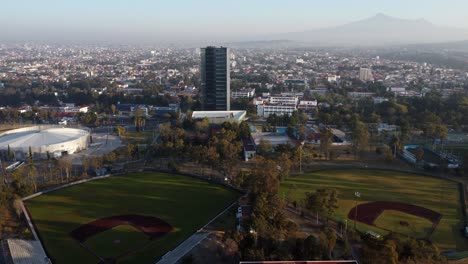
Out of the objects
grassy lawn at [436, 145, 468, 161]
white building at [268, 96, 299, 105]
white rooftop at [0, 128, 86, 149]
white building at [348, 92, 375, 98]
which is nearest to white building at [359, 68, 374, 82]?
white building at [348, 92, 375, 98]

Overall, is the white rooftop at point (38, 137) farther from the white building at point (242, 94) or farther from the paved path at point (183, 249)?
the white building at point (242, 94)

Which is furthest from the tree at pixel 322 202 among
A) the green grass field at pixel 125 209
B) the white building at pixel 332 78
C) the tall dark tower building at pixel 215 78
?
the white building at pixel 332 78

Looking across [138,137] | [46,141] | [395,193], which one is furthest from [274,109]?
[395,193]

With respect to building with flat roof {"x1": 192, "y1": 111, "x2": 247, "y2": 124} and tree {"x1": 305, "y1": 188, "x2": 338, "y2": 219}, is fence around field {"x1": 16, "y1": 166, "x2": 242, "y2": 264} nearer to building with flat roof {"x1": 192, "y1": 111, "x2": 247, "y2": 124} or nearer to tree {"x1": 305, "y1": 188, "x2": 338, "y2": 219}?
tree {"x1": 305, "y1": 188, "x2": 338, "y2": 219}

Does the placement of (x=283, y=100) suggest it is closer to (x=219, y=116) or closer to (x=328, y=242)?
(x=219, y=116)

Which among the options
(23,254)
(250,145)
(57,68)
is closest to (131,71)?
(57,68)

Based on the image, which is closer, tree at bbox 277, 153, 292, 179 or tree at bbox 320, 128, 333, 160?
tree at bbox 277, 153, 292, 179
